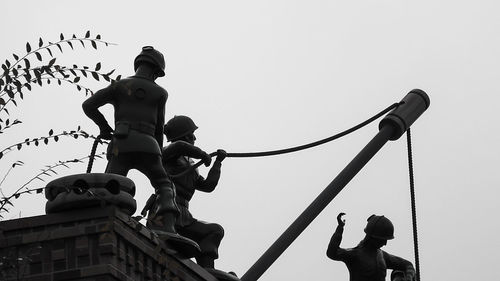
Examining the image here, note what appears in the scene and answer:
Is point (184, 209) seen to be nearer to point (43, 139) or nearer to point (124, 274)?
point (124, 274)

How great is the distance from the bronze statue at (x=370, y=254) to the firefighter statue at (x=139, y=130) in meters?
3.57

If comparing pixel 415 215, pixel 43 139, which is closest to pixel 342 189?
pixel 415 215

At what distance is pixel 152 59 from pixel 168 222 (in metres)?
1.63

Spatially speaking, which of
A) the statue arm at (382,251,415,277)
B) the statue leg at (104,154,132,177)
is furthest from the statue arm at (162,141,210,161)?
the statue arm at (382,251,415,277)

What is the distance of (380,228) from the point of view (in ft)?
48.3

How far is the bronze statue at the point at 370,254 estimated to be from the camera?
48.0ft

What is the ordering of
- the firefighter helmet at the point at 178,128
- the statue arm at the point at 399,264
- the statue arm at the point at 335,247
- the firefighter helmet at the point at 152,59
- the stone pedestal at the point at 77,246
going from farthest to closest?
the statue arm at the point at 399,264 < the statue arm at the point at 335,247 < the firefighter helmet at the point at 178,128 < the firefighter helmet at the point at 152,59 < the stone pedestal at the point at 77,246

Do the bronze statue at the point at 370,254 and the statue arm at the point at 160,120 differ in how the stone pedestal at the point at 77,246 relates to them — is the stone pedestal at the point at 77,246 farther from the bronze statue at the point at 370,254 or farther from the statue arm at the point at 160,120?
the bronze statue at the point at 370,254

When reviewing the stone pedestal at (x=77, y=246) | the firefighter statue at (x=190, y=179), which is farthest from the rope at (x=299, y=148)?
the stone pedestal at (x=77, y=246)

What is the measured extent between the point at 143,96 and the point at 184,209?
150cm

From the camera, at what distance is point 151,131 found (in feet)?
37.6

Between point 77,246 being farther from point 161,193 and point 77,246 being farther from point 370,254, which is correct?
point 370,254

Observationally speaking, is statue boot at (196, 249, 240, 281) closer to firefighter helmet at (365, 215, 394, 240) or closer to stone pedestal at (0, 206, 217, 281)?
stone pedestal at (0, 206, 217, 281)

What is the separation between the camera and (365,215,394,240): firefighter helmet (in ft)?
48.3
